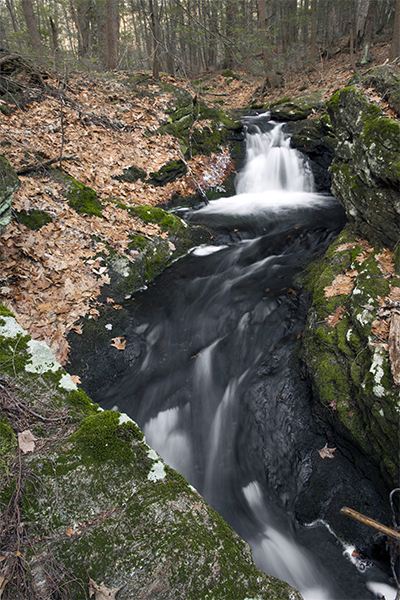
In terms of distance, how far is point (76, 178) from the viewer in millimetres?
7324

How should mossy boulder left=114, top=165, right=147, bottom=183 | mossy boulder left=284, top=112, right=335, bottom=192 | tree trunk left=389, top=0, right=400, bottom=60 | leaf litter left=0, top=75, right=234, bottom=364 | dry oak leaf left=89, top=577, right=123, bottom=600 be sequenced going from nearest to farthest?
dry oak leaf left=89, top=577, right=123, bottom=600
leaf litter left=0, top=75, right=234, bottom=364
mossy boulder left=114, top=165, right=147, bottom=183
mossy boulder left=284, top=112, right=335, bottom=192
tree trunk left=389, top=0, right=400, bottom=60

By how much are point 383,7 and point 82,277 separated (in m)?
27.9

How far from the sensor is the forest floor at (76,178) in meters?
4.96

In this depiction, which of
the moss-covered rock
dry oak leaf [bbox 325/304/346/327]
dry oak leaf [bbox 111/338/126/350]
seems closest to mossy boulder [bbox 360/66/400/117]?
dry oak leaf [bbox 325/304/346/327]

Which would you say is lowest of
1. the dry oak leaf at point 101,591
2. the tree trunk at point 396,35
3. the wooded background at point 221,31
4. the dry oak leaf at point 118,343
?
the dry oak leaf at point 118,343

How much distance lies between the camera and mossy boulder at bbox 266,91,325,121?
12.1m

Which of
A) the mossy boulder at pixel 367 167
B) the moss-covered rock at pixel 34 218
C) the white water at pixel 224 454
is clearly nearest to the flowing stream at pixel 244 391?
the white water at pixel 224 454

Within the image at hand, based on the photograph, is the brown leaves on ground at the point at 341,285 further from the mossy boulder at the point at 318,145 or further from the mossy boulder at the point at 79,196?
the mossy boulder at the point at 318,145

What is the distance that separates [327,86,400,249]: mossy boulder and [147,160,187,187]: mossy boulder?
4619mm

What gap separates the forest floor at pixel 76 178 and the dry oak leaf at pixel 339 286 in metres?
3.62

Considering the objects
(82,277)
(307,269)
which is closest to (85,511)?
(82,277)

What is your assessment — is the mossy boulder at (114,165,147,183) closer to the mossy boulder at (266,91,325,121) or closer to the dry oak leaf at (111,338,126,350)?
the dry oak leaf at (111,338,126,350)

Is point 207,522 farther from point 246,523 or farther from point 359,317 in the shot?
point 359,317

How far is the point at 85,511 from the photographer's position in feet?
6.44
